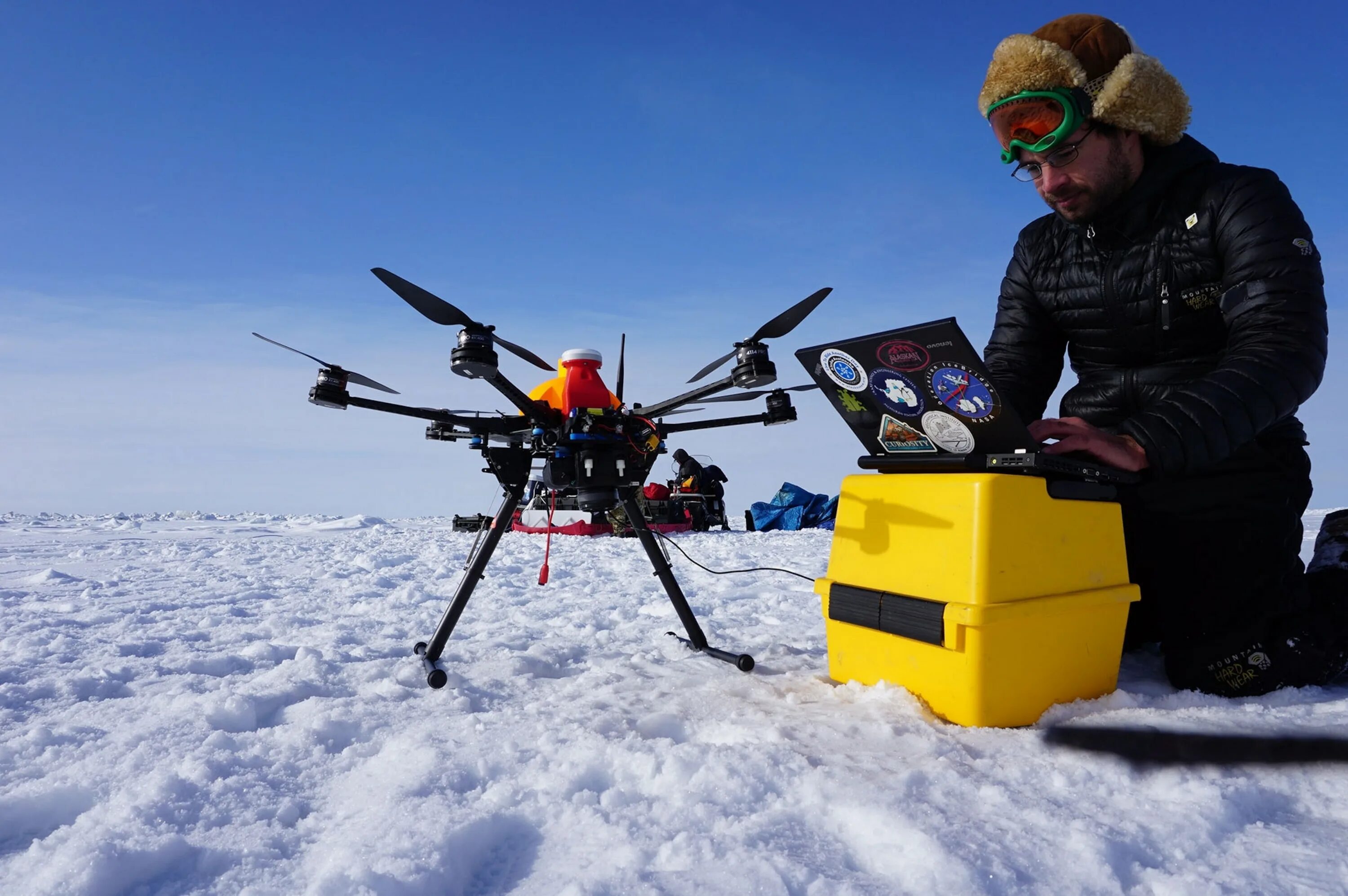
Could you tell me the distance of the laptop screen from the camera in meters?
1.74

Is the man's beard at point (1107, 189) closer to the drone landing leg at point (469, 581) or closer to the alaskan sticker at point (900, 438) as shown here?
the alaskan sticker at point (900, 438)

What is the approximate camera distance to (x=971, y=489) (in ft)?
5.59

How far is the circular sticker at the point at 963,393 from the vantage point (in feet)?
5.75

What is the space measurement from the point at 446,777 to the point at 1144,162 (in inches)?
105

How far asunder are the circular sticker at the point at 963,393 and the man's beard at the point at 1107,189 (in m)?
1.00

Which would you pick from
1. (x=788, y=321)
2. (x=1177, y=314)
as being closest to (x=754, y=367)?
(x=788, y=321)

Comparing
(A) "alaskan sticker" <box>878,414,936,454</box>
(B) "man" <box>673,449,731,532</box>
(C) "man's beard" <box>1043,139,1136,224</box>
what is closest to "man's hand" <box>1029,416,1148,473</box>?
(A) "alaskan sticker" <box>878,414,936,454</box>

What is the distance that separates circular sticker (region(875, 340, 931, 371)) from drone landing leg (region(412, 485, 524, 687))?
46.6 inches

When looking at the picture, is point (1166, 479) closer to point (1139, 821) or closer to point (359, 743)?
point (1139, 821)

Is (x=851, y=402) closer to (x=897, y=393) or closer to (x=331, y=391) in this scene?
(x=897, y=393)

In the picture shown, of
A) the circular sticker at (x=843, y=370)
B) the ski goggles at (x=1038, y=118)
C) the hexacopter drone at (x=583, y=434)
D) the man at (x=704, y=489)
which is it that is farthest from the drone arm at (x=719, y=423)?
the man at (x=704, y=489)

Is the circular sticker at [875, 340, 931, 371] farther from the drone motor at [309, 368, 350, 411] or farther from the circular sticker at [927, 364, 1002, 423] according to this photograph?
the drone motor at [309, 368, 350, 411]

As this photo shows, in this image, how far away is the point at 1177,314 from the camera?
7.39 ft

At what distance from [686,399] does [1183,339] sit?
5.18ft
